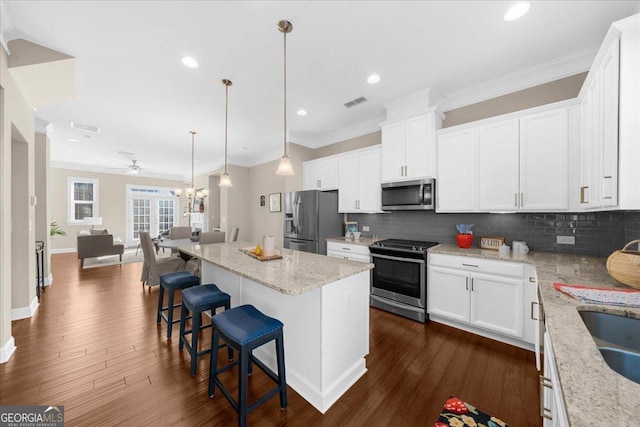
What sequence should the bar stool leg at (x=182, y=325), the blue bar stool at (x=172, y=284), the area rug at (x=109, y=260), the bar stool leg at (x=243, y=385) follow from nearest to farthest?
1. the bar stool leg at (x=243, y=385)
2. the bar stool leg at (x=182, y=325)
3. the blue bar stool at (x=172, y=284)
4. the area rug at (x=109, y=260)

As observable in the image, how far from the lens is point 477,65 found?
2.60 m

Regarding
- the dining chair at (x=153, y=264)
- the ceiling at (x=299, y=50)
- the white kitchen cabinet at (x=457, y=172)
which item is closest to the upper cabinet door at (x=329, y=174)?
the ceiling at (x=299, y=50)

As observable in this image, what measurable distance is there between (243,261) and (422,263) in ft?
6.67

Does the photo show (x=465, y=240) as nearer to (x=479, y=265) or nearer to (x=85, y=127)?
(x=479, y=265)

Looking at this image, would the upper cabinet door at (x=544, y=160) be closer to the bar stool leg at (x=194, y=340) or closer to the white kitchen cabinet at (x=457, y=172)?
the white kitchen cabinet at (x=457, y=172)

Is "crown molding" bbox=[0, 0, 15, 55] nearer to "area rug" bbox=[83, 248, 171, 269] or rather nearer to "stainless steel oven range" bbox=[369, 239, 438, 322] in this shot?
"stainless steel oven range" bbox=[369, 239, 438, 322]

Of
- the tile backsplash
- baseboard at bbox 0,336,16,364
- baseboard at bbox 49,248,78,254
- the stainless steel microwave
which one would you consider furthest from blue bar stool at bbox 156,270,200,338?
baseboard at bbox 49,248,78,254

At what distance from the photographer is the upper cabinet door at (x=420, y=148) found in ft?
10.2

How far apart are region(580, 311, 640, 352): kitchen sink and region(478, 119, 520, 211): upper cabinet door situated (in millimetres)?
1721

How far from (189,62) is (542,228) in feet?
14.0

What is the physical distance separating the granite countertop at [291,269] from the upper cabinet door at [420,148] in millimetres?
1822

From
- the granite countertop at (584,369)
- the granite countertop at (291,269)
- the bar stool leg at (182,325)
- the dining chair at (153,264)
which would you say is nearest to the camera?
the granite countertop at (584,369)

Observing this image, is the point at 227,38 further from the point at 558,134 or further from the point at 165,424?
the point at 558,134

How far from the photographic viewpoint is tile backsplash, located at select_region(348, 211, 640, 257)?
2.28 m
